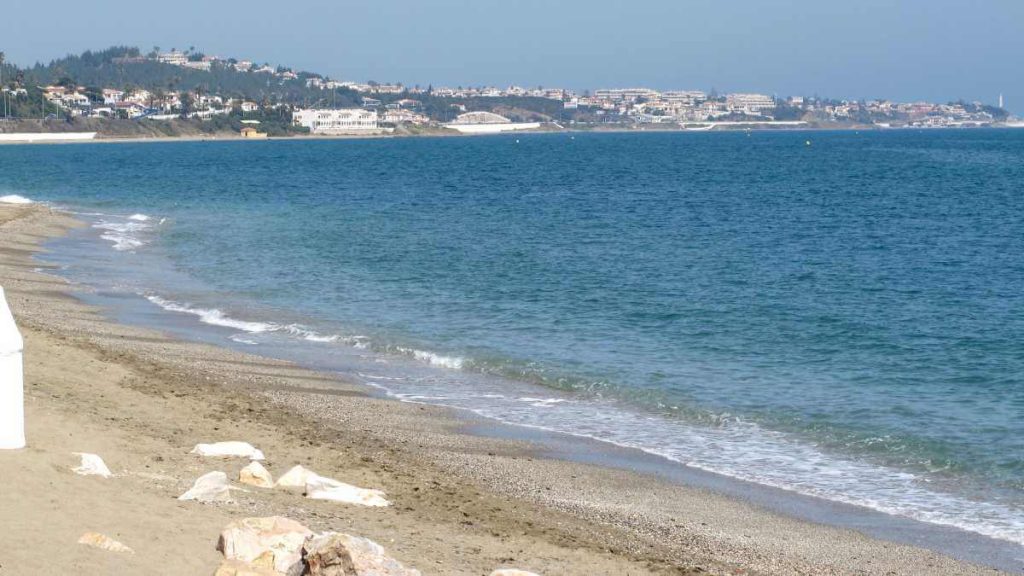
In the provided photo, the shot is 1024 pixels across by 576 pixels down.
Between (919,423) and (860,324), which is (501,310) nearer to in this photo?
(860,324)

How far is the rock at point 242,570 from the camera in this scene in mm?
7496

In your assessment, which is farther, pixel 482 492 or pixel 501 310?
pixel 501 310

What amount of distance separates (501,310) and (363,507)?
14365 millimetres

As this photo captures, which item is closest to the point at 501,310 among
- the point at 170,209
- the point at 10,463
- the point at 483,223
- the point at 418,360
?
the point at 418,360

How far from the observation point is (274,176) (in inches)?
3371

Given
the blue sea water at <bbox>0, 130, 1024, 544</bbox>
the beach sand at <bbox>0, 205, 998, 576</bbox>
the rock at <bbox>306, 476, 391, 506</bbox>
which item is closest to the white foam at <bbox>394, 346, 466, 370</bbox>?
the blue sea water at <bbox>0, 130, 1024, 544</bbox>

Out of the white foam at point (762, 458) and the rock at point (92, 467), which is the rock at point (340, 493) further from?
the white foam at point (762, 458)

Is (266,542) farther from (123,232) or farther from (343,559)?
(123,232)

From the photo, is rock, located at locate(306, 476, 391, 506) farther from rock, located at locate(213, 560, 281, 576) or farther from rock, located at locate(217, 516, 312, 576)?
rock, located at locate(213, 560, 281, 576)

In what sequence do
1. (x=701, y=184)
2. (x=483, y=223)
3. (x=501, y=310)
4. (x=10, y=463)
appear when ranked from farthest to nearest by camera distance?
1. (x=701, y=184)
2. (x=483, y=223)
3. (x=501, y=310)
4. (x=10, y=463)

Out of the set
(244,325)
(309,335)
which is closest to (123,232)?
(244,325)

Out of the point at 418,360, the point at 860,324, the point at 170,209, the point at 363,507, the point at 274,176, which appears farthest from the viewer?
the point at 274,176

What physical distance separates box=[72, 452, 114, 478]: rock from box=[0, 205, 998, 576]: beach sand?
10cm

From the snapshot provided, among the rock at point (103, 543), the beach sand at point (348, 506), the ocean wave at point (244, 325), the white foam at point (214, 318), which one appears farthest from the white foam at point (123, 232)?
the rock at point (103, 543)
